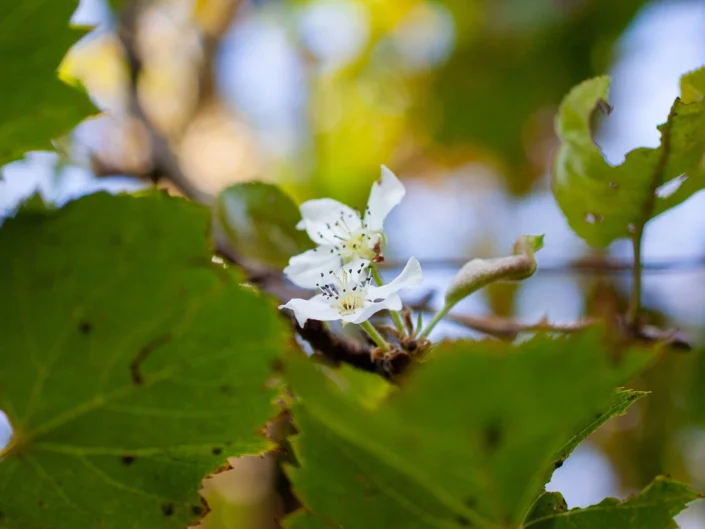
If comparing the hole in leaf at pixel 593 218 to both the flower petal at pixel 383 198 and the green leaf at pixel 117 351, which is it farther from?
the green leaf at pixel 117 351

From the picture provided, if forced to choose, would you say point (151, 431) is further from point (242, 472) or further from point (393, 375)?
point (242, 472)

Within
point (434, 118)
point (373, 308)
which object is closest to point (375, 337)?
point (373, 308)

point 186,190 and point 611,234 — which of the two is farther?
point 186,190

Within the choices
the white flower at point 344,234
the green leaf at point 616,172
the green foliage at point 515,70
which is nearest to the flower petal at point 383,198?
the white flower at point 344,234

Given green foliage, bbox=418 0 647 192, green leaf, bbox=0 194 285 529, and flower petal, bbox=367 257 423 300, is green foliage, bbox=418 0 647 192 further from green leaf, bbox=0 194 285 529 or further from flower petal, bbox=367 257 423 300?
green leaf, bbox=0 194 285 529

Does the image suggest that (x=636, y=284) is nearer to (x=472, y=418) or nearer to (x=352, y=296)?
(x=352, y=296)

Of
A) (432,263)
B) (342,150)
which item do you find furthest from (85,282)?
(342,150)
